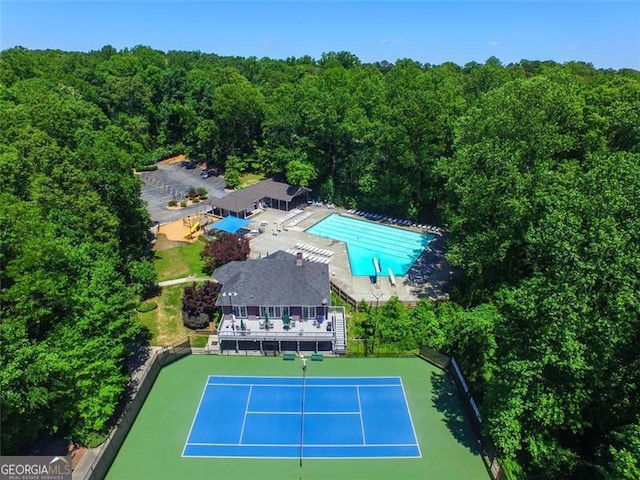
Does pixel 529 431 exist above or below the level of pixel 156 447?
above

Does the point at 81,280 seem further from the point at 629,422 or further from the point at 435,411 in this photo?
the point at 629,422

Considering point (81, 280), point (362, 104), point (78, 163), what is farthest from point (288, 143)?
point (81, 280)

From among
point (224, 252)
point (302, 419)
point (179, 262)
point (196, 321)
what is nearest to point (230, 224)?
point (179, 262)

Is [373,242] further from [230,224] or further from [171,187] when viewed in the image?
[171,187]

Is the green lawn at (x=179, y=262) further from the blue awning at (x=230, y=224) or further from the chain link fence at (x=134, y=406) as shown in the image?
the chain link fence at (x=134, y=406)

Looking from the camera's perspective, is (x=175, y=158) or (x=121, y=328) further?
(x=175, y=158)

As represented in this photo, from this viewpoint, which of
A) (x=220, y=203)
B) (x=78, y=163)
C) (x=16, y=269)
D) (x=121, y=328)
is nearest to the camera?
(x=16, y=269)

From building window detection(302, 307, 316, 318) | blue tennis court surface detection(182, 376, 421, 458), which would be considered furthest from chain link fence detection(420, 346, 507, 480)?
building window detection(302, 307, 316, 318)
